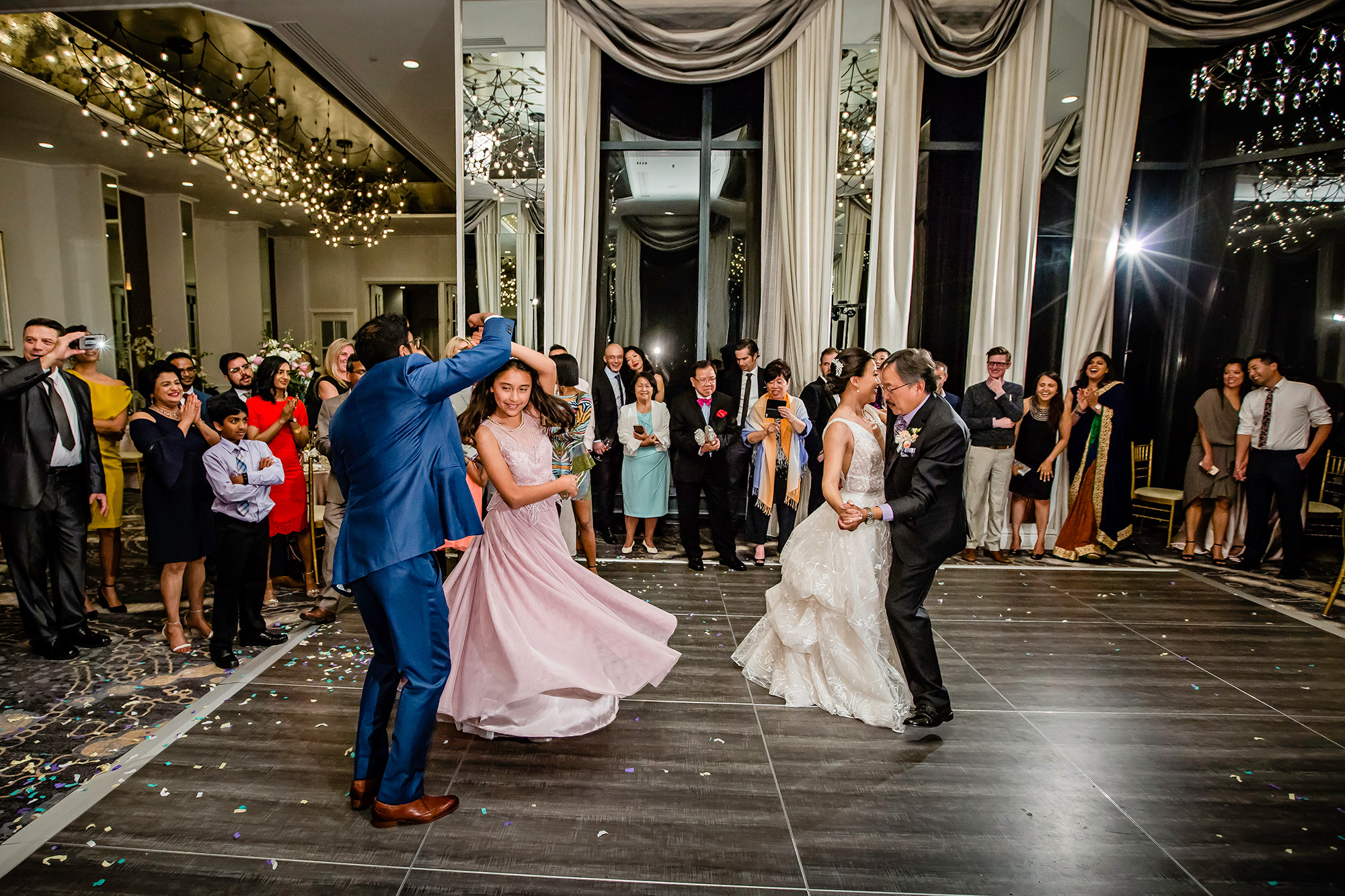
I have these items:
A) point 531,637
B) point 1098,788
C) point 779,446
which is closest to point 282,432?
point 531,637

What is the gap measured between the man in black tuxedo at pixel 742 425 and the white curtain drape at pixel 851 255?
4.59ft

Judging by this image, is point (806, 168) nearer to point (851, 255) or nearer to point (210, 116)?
point (851, 255)

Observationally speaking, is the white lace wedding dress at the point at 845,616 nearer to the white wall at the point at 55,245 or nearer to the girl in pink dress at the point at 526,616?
the girl in pink dress at the point at 526,616

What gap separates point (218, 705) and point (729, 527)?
3.58 m

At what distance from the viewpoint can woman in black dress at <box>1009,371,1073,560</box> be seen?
6.04 metres

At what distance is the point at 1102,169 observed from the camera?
20.9 feet

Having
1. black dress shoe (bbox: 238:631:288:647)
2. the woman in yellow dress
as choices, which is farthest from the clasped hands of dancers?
the woman in yellow dress

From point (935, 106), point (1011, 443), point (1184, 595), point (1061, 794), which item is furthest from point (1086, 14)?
point (1061, 794)

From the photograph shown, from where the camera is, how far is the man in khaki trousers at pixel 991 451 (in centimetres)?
595

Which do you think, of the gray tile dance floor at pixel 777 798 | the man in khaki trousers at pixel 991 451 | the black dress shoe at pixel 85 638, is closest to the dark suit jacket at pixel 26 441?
the black dress shoe at pixel 85 638

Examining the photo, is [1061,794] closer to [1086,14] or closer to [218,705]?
[218,705]

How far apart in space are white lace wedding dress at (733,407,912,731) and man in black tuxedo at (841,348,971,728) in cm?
14

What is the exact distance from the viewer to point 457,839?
230cm

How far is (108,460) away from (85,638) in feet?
4.36
